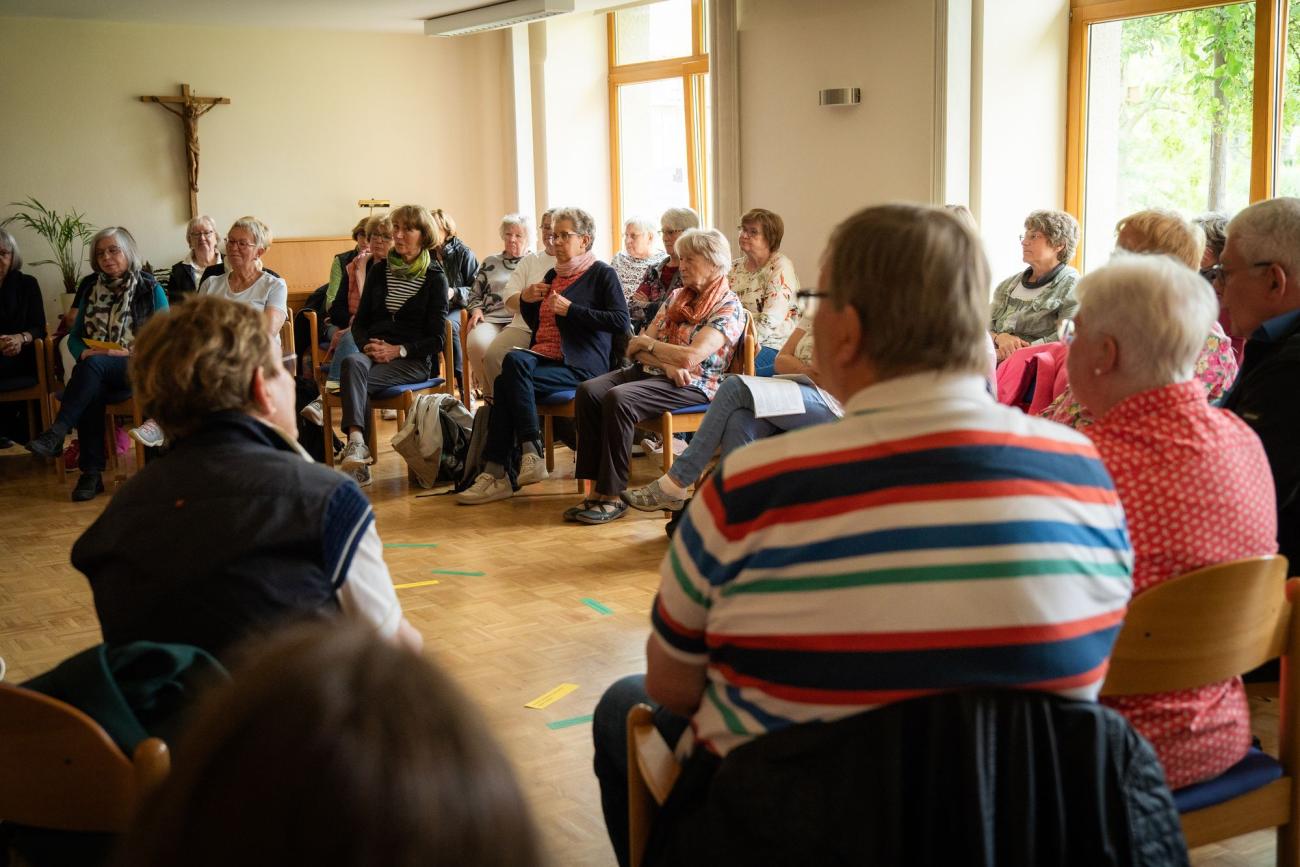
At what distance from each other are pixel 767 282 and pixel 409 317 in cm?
189

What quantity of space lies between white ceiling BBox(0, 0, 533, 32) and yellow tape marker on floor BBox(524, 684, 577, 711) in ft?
24.0

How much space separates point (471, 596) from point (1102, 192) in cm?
422

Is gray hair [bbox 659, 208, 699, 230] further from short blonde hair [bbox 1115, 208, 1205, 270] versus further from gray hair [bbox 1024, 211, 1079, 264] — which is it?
short blonde hair [bbox 1115, 208, 1205, 270]

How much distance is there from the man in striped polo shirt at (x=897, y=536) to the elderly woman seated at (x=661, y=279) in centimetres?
523

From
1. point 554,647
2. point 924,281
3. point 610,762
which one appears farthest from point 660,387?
point 924,281

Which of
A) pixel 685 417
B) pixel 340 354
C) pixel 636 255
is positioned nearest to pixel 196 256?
pixel 340 354

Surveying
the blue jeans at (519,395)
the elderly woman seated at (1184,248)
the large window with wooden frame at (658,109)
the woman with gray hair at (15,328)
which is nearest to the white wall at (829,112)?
the large window with wooden frame at (658,109)

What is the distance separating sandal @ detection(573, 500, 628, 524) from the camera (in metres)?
5.44

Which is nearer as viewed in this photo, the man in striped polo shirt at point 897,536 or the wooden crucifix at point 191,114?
the man in striped polo shirt at point 897,536

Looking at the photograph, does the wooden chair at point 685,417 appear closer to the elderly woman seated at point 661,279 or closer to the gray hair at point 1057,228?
the elderly woman seated at point 661,279

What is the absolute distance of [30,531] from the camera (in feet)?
18.0

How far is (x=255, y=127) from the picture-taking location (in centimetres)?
1070

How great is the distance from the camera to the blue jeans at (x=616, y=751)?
6.48 feet

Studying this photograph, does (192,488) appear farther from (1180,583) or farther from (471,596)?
(471,596)
